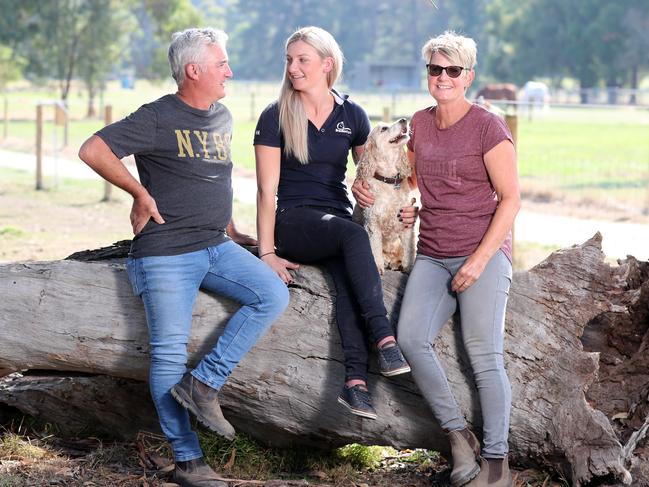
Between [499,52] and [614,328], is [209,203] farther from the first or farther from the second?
[499,52]

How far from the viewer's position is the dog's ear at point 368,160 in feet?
16.5

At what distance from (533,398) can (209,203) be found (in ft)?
6.37

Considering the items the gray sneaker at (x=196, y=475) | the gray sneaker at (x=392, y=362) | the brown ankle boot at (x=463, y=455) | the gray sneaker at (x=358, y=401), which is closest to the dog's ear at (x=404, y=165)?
the gray sneaker at (x=392, y=362)

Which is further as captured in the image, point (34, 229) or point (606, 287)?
point (34, 229)

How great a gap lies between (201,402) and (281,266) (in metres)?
0.88

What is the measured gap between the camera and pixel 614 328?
525 centimetres

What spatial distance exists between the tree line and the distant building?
10.6 feet

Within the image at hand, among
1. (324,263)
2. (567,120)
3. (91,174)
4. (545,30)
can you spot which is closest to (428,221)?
(324,263)

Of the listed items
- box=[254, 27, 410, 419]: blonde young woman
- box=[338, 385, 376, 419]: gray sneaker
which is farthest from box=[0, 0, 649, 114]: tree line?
box=[338, 385, 376, 419]: gray sneaker

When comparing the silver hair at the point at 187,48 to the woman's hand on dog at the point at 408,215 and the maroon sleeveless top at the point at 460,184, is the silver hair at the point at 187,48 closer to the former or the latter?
the maroon sleeveless top at the point at 460,184

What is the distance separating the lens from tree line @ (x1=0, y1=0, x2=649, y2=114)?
46.6 metres

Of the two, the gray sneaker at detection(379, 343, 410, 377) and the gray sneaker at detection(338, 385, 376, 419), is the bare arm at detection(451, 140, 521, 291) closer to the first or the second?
the gray sneaker at detection(379, 343, 410, 377)

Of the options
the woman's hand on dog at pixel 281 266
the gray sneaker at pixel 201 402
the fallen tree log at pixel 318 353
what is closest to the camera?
the gray sneaker at pixel 201 402

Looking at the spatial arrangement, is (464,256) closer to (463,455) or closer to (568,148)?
(463,455)
